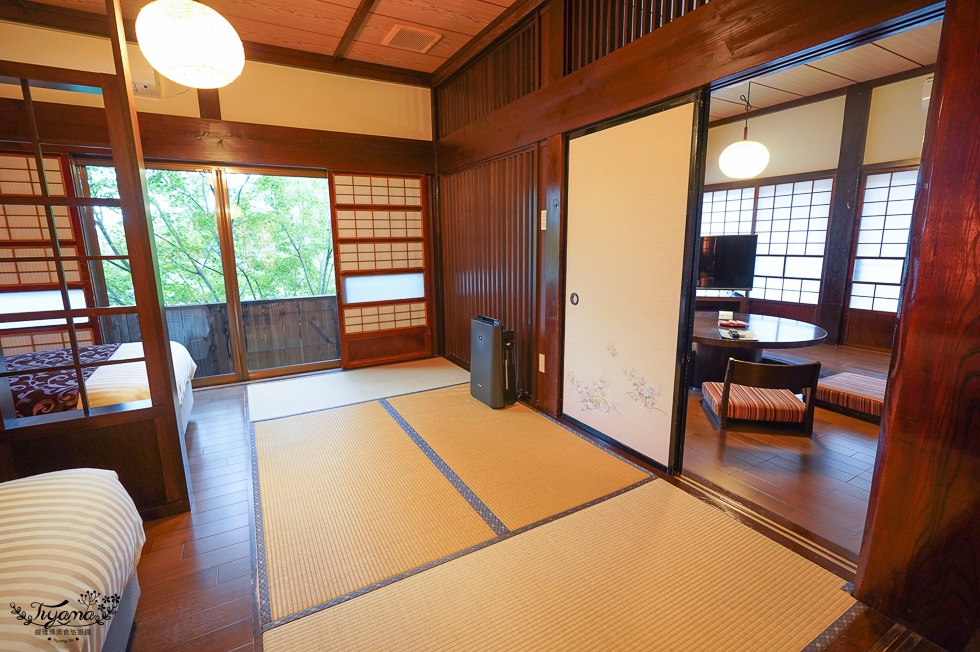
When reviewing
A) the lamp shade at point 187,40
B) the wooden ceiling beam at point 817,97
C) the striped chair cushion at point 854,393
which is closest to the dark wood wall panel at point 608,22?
the lamp shade at point 187,40

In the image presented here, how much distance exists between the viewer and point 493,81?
3.69 meters

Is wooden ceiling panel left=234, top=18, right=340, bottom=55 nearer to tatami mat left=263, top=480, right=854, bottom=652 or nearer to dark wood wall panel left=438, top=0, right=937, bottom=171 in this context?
dark wood wall panel left=438, top=0, right=937, bottom=171

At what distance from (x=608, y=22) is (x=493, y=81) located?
139cm

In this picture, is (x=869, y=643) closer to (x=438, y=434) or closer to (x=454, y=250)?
(x=438, y=434)

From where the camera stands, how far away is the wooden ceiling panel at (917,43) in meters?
3.57

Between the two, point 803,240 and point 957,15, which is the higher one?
point 957,15

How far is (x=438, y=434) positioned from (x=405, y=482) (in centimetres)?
62

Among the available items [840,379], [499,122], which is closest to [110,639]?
[499,122]

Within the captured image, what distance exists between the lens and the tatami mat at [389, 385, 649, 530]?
2217mm

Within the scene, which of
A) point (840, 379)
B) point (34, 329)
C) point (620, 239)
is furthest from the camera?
point (840, 379)

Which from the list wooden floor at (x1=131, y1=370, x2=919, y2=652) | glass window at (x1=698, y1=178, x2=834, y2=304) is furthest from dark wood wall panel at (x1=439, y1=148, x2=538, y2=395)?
glass window at (x1=698, y1=178, x2=834, y2=304)

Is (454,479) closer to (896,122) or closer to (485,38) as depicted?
(485,38)

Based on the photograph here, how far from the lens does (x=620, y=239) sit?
8.48ft

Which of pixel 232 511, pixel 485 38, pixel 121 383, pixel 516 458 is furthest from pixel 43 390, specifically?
pixel 485 38
